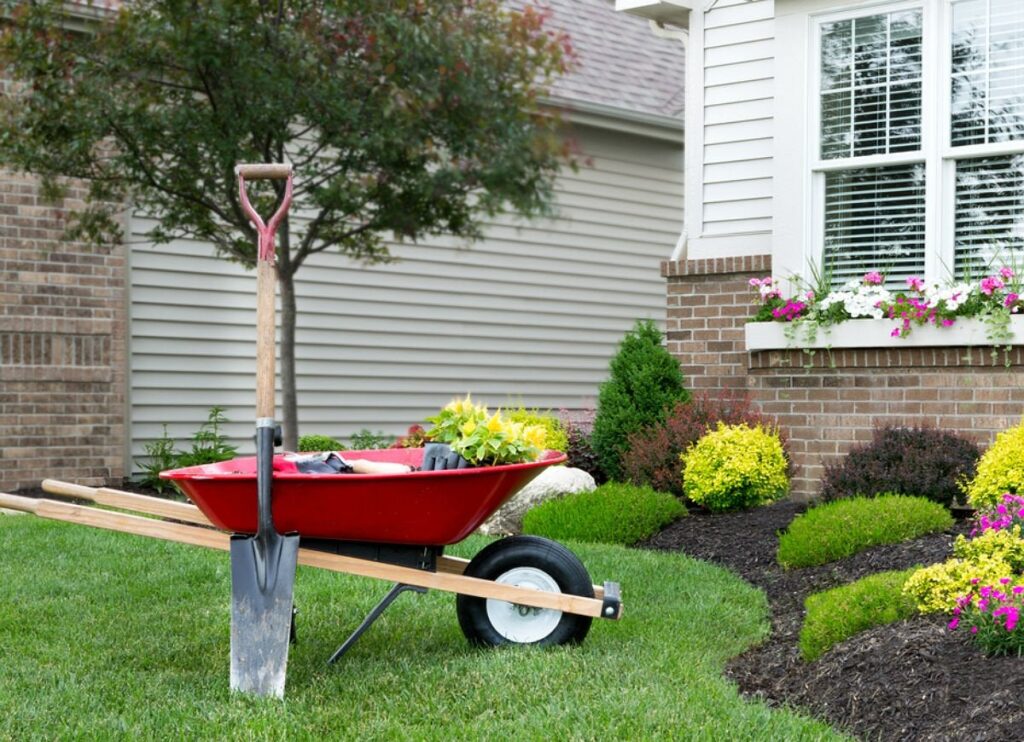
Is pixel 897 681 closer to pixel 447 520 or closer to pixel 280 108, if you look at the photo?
pixel 447 520

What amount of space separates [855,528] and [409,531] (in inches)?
106

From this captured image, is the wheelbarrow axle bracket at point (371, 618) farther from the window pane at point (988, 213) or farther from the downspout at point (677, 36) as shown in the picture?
the downspout at point (677, 36)

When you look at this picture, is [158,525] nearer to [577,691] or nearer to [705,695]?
[577,691]

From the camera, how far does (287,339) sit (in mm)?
10406

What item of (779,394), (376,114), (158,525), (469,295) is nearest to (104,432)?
(376,114)

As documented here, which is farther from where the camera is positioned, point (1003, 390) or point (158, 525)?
point (1003, 390)

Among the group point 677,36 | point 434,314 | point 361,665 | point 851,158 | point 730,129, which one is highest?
point 677,36

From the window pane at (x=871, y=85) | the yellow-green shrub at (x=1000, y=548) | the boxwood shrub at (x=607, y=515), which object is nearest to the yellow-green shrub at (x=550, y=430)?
the boxwood shrub at (x=607, y=515)

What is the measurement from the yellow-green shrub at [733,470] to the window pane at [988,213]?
5.49 feet

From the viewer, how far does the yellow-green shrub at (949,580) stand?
444 cm

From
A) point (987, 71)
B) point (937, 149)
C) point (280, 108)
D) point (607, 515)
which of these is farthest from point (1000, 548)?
point (280, 108)

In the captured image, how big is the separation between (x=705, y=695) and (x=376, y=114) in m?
6.59

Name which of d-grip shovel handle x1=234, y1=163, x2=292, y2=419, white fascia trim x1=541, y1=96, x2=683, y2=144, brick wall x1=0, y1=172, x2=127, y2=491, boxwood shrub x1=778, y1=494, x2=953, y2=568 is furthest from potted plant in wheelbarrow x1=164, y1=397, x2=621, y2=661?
white fascia trim x1=541, y1=96, x2=683, y2=144

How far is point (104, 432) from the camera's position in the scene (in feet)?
35.2
